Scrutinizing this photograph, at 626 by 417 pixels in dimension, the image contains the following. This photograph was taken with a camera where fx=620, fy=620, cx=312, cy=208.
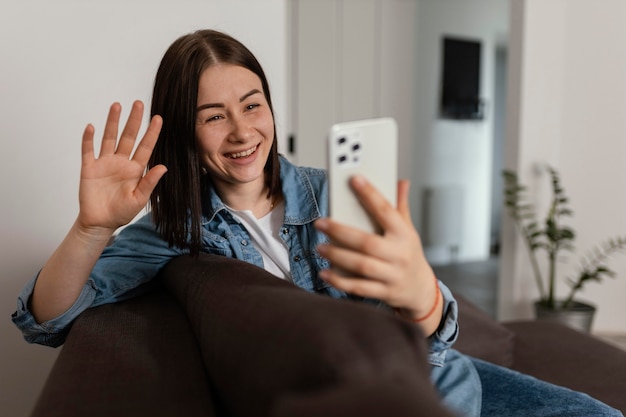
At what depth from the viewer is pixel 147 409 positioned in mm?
689

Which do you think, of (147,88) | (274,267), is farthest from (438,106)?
(274,267)

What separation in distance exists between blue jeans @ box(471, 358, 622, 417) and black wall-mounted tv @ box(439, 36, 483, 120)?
4.30 metres

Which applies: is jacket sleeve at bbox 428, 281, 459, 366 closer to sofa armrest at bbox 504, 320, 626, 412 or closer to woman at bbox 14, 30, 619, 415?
woman at bbox 14, 30, 619, 415

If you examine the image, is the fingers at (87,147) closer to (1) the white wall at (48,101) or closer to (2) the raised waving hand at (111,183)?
(2) the raised waving hand at (111,183)

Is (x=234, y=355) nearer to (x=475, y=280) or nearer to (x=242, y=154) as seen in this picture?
(x=242, y=154)

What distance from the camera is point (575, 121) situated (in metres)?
3.40

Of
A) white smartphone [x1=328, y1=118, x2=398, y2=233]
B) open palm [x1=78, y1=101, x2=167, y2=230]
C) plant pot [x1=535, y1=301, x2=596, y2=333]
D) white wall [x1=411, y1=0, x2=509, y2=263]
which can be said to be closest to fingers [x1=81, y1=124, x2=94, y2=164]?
open palm [x1=78, y1=101, x2=167, y2=230]

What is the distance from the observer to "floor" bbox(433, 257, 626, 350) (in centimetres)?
401

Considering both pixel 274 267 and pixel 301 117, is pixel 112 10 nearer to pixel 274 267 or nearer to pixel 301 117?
pixel 274 267

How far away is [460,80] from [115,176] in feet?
15.9

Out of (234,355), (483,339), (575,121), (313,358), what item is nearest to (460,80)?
(575,121)

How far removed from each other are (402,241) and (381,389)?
0.23 metres

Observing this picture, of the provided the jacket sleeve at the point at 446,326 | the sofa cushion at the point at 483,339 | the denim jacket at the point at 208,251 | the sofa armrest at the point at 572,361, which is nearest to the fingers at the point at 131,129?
the denim jacket at the point at 208,251

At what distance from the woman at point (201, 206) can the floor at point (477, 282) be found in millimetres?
2729
